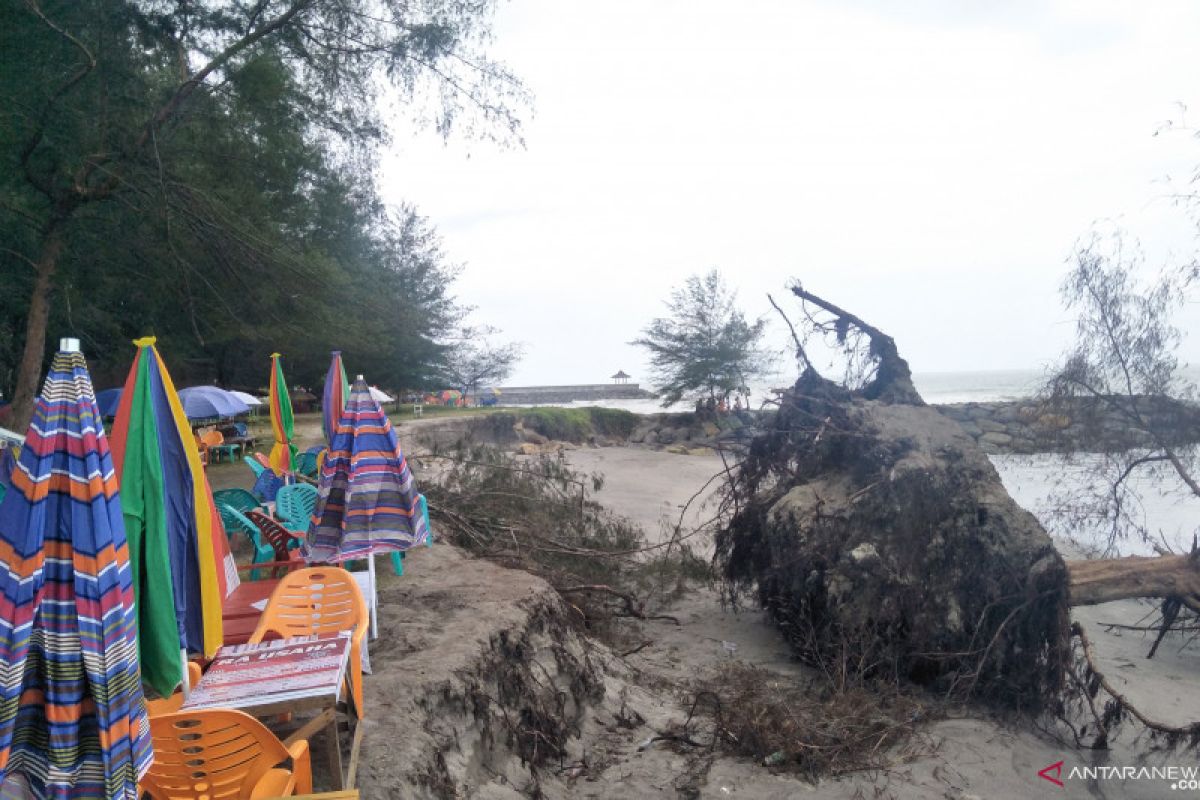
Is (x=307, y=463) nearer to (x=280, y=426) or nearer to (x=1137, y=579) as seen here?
(x=280, y=426)

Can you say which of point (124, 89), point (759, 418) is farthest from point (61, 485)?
point (124, 89)

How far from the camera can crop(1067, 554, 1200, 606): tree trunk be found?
7.18 metres

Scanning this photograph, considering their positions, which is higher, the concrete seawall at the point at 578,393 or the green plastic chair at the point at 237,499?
the concrete seawall at the point at 578,393

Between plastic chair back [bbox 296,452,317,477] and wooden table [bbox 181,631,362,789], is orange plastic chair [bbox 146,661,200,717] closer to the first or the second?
wooden table [bbox 181,631,362,789]

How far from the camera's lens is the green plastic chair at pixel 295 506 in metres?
8.25

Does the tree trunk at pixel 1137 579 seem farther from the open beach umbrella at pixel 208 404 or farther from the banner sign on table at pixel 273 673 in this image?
the open beach umbrella at pixel 208 404

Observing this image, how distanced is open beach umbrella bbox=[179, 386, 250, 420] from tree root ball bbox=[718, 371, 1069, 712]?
1093cm

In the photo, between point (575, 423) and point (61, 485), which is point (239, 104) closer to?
point (61, 485)

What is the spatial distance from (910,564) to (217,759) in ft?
19.9

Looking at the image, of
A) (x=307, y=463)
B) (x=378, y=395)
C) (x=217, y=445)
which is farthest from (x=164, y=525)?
(x=217, y=445)

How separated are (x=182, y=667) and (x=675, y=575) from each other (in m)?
7.96

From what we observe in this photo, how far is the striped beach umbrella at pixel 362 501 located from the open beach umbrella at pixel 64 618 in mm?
3297

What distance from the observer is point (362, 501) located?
18.8ft

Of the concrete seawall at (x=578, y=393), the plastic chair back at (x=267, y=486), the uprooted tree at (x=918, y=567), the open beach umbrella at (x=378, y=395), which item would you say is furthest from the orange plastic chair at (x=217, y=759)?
the concrete seawall at (x=578, y=393)
